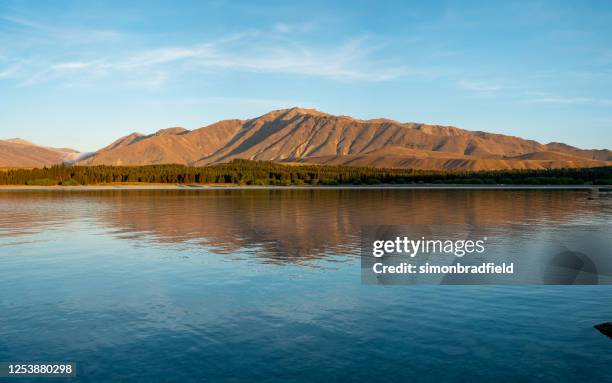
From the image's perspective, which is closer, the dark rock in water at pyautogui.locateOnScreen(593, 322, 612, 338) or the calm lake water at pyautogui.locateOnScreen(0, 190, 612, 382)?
the calm lake water at pyautogui.locateOnScreen(0, 190, 612, 382)

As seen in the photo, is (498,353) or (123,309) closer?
(498,353)

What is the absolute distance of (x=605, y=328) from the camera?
64.6ft

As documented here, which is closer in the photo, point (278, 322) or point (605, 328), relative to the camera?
point (605, 328)

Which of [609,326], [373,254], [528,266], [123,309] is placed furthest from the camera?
[373,254]

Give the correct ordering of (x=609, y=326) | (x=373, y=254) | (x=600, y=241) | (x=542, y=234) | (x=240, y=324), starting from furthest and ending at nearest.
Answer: (x=542, y=234), (x=600, y=241), (x=373, y=254), (x=240, y=324), (x=609, y=326)

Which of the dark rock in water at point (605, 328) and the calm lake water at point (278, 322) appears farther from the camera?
the dark rock in water at point (605, 328)

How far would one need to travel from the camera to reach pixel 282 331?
20.2 metres

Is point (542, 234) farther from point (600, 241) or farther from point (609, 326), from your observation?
point (609, 326)

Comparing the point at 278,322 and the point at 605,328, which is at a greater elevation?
the point at 605,328

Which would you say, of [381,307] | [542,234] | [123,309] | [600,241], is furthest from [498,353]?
[542,234]

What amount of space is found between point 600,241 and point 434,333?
32.1 metres

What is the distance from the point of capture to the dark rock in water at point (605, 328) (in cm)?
1936

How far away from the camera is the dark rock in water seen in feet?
63.5

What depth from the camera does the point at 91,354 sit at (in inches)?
703
